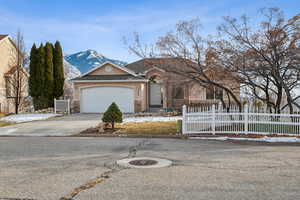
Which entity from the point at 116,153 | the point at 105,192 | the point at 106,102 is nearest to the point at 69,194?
the point at 105,192

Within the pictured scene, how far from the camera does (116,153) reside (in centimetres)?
693

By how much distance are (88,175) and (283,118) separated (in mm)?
7626

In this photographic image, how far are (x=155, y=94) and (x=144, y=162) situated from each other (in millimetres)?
16030

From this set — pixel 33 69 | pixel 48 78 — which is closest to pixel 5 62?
pixel 33 69

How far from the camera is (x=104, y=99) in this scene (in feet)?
65.3

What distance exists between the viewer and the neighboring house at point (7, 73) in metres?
21.9

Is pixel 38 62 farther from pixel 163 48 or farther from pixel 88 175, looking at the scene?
pixel 88 175

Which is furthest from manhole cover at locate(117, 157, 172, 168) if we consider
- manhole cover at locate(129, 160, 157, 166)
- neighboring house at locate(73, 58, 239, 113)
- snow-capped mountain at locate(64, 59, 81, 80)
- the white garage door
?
snow-capped mountain at locate(64, 59, 81, 80)

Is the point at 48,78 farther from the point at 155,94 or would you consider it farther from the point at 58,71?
the point at 155,94

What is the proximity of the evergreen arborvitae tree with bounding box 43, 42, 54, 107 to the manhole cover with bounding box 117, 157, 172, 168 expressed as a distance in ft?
55.4

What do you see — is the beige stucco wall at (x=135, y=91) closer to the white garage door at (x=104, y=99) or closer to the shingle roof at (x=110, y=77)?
the white garage door at (x=104, y=99)

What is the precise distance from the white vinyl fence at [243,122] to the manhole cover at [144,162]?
3.86 meters

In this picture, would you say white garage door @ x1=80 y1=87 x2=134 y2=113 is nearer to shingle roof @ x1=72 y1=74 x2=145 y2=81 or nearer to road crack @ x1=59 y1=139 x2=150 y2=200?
shingle roof @ x1=72 y1=74 x2=145 y2=81

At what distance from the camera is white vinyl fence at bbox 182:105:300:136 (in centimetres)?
902
